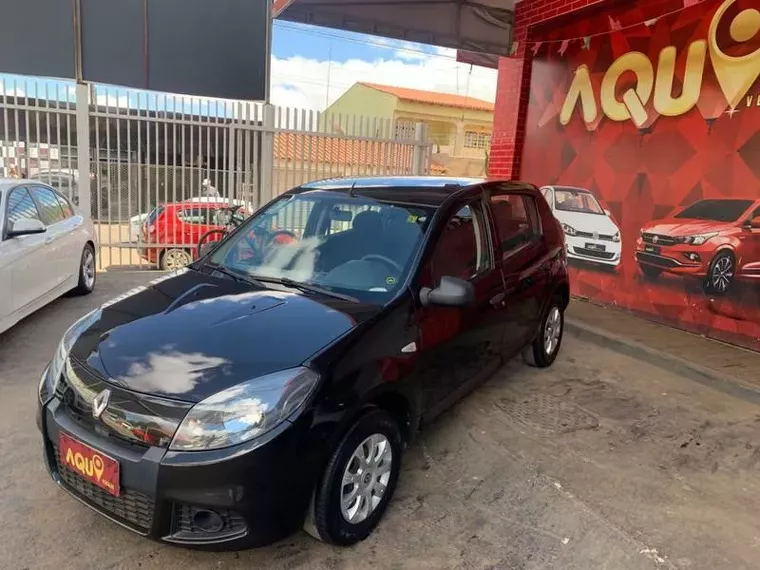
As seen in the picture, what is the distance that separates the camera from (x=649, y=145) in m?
7.10

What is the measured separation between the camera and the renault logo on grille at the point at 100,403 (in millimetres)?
2398

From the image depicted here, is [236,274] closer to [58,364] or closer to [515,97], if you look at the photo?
[58,364]

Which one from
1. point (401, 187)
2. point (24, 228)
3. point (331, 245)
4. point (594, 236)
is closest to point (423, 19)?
point (594, 236)

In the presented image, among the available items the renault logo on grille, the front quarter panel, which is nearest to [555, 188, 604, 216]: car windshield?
the front quarter panel

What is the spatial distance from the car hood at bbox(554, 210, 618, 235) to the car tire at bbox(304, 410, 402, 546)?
5.73 metres

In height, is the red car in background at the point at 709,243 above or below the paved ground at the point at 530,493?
above

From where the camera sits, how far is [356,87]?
3984cm

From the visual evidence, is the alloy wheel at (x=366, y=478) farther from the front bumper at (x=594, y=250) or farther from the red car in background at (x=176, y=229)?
the red car in background at (x=176, y=229)

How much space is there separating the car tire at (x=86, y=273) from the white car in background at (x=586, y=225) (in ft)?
19.1

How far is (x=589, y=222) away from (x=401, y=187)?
489 centimetres

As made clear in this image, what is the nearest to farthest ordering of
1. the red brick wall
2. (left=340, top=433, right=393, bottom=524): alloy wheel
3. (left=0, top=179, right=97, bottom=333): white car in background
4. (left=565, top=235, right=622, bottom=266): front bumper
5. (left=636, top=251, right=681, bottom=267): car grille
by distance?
(left=340, top=433, right=393, bottom=524): alloy wheel → (left=0, top=179, right=97, bottom=333): white car in background → (left=636, top=251, right=681, bottom=267): car grille → (left=565, top=235, right=622, bottom=266): front bumper → the red brick wall

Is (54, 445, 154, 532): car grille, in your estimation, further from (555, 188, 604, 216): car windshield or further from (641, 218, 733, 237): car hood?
(555, 188, 604, 216): car windshield

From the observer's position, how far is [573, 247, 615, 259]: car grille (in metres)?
7.68

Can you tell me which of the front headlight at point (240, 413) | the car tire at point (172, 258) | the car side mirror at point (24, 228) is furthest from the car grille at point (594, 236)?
the car side mirror at point (24, 228)
